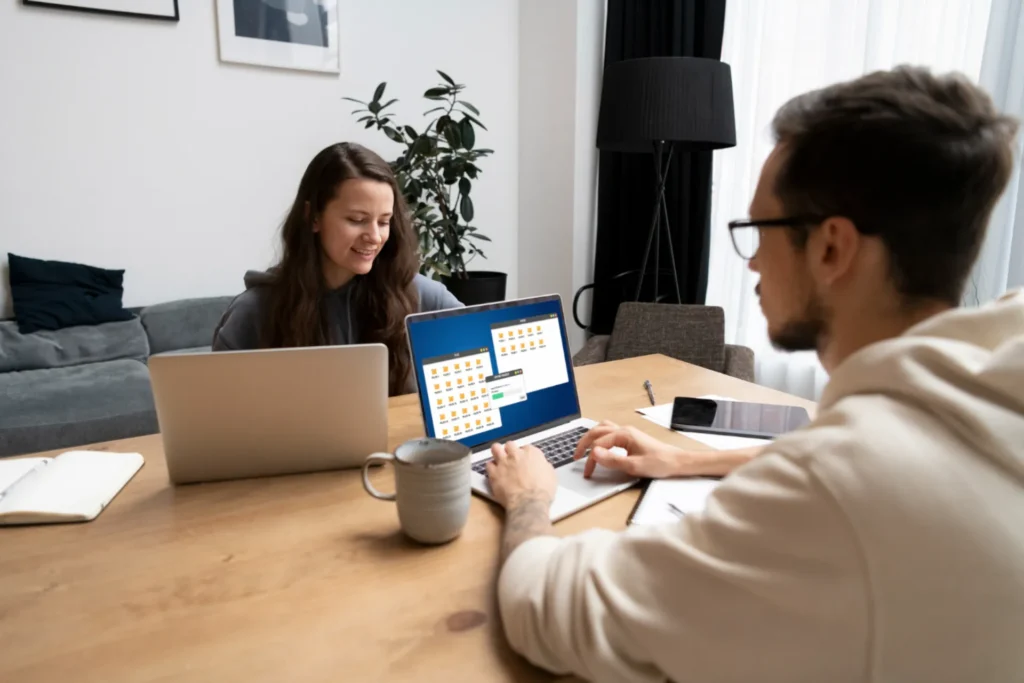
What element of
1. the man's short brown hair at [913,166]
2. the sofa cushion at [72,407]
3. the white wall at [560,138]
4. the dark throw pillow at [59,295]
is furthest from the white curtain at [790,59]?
the dark throw pillow at [59,295]

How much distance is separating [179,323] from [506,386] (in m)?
2.42

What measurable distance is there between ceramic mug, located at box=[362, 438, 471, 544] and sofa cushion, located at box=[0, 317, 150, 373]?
259cm

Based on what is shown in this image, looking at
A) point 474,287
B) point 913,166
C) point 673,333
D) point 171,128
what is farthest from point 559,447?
point 171,128

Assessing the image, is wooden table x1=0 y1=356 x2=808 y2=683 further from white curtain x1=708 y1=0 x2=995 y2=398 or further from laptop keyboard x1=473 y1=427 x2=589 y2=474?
white curtain x1=708 y1=0 x2=995 y2=398

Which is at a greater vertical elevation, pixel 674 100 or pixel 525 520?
pixel 674 100

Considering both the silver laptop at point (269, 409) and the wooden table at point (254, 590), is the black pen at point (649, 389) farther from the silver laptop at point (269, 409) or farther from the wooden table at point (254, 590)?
the silver laptop at point (269, 409)

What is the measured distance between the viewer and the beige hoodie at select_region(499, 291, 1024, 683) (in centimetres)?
53

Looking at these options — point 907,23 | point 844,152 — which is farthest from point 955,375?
point 907,23

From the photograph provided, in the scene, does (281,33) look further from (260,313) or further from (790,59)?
(790,59)

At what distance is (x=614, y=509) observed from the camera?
3.51ft

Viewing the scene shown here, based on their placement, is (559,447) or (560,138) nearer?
(559,447)

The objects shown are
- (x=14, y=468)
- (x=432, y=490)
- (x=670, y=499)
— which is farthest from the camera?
(x=14, y=468)

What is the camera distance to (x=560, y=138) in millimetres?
3861

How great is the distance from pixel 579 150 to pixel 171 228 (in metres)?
2.13
